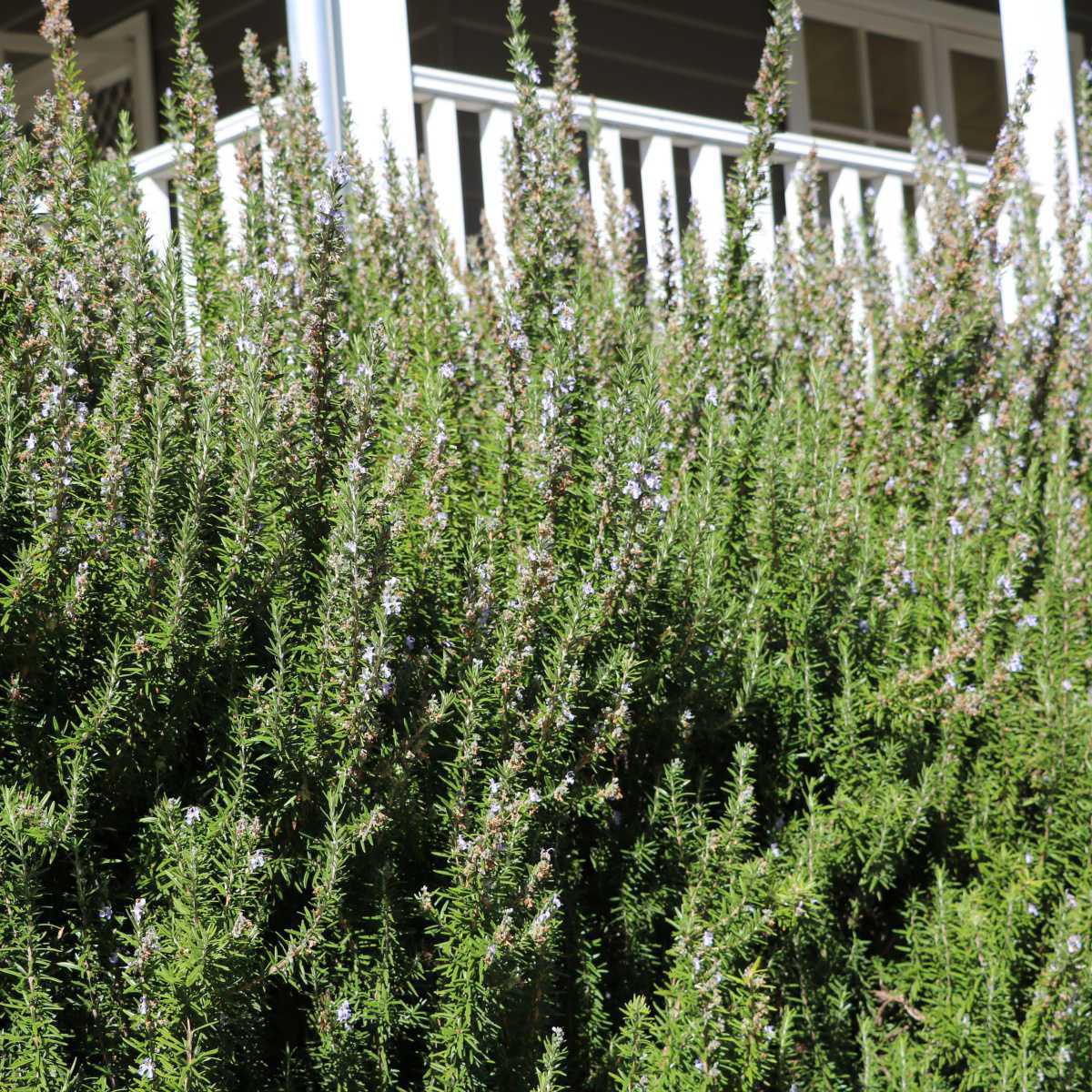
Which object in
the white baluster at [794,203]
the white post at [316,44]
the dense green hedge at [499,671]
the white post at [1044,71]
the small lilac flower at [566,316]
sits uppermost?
the white post at [1044,71]

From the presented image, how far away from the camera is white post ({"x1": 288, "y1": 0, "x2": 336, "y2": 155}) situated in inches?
150

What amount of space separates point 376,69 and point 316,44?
0.29 meters

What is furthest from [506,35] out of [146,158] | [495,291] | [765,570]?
[765,570]

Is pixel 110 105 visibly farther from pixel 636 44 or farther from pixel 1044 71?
pixel 1044 71

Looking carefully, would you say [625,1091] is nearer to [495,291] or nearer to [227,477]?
[227,477]

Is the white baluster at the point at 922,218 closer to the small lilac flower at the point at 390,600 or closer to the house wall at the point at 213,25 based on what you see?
the small lilac flower at the point at 390,600

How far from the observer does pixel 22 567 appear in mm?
1656

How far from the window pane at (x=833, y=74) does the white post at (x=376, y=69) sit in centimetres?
598

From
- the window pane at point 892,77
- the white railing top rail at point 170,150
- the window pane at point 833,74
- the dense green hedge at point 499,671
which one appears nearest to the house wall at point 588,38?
the window pane at point 833,74

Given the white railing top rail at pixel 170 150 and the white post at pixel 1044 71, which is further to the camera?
the white post at pixel 1044 71

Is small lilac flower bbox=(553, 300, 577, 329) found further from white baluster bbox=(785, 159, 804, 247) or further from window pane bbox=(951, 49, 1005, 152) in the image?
window pane bbox=(951, 49, 1005, 152)

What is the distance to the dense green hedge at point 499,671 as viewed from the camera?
1.74m

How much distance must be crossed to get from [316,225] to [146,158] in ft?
9.04

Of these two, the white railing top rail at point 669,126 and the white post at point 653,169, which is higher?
the white railing top rail at point 669,126
